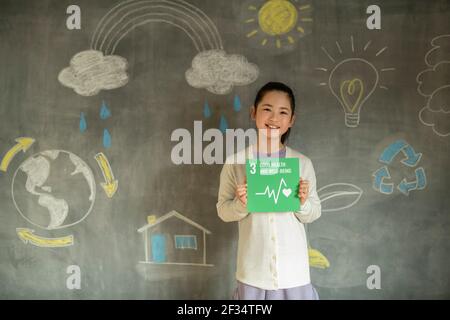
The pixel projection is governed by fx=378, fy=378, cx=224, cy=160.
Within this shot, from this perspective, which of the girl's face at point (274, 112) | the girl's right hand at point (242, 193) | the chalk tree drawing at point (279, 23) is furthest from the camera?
the chalk tree drawing at point (279, 23)

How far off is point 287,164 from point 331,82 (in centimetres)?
74

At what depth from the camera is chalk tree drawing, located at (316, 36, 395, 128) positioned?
2.13 meters

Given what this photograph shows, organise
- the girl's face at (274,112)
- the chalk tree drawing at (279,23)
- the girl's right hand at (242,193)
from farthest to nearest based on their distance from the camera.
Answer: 1. the chalk tree drawing at (279,23)
2. the girl's face at (274,112)
3. the girl's right hand at (242,193)

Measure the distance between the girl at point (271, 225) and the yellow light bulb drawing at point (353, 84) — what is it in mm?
498

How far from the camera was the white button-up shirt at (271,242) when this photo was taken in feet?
5.38

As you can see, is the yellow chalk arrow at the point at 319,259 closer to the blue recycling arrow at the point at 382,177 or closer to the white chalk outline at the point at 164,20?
the blue recycling arrow at the point at 382,177

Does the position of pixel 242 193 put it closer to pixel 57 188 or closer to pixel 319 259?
pixel 319 259

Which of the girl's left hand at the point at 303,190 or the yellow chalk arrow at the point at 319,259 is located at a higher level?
the girl's left hand at the point at 303,190

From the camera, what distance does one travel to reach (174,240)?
7.09 feet

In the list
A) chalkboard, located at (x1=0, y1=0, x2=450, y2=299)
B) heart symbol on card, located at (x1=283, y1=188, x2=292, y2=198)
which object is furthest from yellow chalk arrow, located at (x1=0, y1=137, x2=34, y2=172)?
heart symbol on card, located at (x1=283, y1=188, x2=292, y2=198)

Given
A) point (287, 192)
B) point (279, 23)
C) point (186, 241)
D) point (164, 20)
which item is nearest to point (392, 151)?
point (287, 192)

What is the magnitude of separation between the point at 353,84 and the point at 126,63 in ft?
4.25

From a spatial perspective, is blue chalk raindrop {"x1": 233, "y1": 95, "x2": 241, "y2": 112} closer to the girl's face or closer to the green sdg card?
the girl's face

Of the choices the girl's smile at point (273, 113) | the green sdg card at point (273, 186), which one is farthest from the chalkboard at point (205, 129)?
the green sdg card at point (273, 186)
